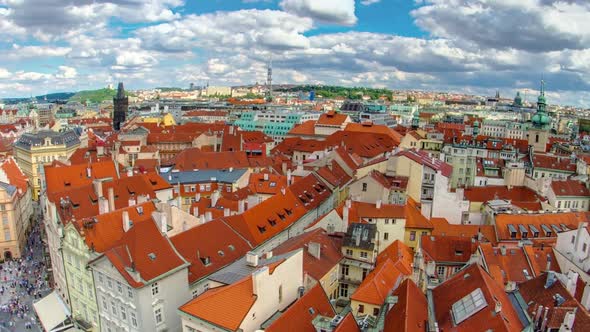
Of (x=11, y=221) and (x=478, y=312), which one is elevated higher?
(x=478, y=312)

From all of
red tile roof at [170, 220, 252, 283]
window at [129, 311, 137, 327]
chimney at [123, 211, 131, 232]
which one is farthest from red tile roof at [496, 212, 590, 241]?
chimney at [123, 211, 131, 232]

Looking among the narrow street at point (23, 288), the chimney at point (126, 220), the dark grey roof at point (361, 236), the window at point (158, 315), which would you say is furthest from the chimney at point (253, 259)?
the narrow street at point (23, 288)

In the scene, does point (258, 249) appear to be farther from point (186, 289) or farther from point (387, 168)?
point (387, 168)

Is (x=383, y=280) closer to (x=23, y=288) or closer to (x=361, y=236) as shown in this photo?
(x=361, y=236)

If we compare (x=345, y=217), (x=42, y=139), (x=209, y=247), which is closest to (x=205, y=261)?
(x=209, y=247)

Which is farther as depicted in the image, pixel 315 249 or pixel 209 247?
pixel 209 247

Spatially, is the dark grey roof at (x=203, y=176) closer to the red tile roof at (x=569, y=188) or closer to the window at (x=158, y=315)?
the window at (x=158, y=315)
